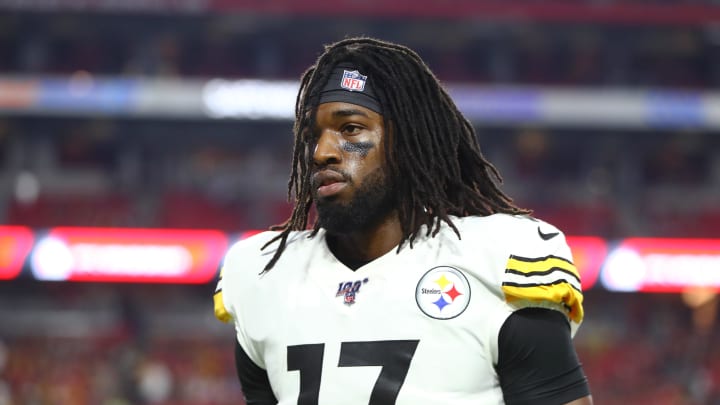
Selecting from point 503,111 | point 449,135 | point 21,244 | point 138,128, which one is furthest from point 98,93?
point 449,135

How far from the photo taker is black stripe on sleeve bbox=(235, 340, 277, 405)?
6.42 feet

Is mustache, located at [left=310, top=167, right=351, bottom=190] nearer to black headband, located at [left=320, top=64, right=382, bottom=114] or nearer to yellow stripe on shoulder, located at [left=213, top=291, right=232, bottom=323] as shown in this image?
black headband, located at [left=320, top=64, right=382, bottom=114]

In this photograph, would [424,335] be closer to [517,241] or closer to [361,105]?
[517,241]

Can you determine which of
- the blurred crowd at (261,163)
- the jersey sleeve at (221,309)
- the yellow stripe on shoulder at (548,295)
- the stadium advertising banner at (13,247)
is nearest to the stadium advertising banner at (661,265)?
the blurred crowd at (261,163)

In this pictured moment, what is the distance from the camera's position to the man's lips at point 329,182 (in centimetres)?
182

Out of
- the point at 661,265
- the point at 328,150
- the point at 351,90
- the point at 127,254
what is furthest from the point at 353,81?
the point at 661,265

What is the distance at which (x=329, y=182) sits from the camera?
1833 mm

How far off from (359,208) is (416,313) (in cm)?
24

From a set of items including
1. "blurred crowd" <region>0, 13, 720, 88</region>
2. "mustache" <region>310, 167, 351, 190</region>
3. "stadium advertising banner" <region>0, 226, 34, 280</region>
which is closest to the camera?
"mustache" <region>310, 167, 351, 190</region>

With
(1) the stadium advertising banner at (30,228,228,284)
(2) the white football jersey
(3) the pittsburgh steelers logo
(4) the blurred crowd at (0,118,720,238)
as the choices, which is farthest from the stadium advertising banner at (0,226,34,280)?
(3) the pittsburgh steelers logo

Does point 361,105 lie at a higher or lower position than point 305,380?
higher

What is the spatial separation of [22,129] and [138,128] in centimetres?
187

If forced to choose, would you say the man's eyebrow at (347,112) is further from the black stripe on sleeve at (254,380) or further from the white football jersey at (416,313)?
the black stripe on sleeve at (254,380)

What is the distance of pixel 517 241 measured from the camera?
174 cm
